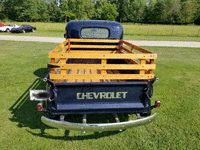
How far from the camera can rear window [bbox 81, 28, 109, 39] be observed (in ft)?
16.7

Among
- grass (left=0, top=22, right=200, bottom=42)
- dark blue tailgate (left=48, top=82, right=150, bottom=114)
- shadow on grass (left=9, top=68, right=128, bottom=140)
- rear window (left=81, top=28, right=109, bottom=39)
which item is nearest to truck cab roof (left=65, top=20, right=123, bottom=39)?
rear window (left=81, top=28, right=109, bottom=39)

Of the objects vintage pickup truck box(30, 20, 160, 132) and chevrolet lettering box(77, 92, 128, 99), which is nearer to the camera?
vintage pickup truck box(30, 20, 160, 132)

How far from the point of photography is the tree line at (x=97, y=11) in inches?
2456

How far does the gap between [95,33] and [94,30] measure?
0.10 meters

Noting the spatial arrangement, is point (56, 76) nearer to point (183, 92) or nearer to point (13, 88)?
point (13, 88)

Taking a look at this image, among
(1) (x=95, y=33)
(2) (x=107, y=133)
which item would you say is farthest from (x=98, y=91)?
(1) (x=95, y=33)

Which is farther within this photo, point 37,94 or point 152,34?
point 152,34

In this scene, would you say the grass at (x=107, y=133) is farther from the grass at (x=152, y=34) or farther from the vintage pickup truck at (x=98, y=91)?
the grass at (x=152, y=34)

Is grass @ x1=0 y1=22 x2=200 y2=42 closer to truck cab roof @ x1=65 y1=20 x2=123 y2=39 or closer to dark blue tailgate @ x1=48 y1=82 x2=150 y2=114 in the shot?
truck cab roof @ x1=65 y1=20 x2=123 y2=39

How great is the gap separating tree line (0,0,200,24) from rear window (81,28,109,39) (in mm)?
58162

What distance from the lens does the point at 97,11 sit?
234 feet

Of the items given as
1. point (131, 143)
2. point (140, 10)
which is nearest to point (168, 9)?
point (140, 10)

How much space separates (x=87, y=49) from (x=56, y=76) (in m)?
2.73

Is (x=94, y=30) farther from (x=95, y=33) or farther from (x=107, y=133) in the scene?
(x=107, y=133)
